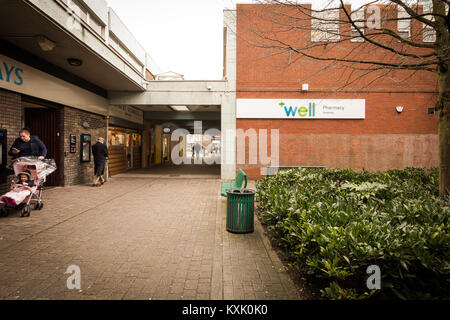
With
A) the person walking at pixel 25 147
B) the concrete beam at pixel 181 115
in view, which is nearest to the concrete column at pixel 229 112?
the concrete beam at pixel 181 115

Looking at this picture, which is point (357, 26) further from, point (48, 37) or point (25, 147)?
point (25, 147)

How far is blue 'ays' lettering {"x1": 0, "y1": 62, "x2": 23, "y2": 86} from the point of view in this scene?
631 centimetres

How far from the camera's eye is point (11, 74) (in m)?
6.57

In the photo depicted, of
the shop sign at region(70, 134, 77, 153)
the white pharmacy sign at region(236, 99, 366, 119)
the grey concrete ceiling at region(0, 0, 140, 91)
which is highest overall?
the grey concrete ceiling at region(0, 0, 140, 91)

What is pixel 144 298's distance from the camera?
8.67 ft

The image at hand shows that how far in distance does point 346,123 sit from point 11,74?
1295 centimetres

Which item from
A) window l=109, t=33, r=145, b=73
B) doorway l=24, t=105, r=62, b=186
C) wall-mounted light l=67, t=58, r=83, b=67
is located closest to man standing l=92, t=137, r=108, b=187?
doorway l=24, t=105, r=62, b=186

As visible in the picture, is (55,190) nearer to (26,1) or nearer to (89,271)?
(26,1)

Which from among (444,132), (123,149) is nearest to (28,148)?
(123,149)

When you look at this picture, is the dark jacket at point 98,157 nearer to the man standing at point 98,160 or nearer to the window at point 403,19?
the man standing at point 98,160

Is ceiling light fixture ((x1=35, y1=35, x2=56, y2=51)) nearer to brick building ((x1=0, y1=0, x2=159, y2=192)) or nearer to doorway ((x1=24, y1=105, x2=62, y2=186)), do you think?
brick building ((x1=0, y1=0, x2=159, y2=192))

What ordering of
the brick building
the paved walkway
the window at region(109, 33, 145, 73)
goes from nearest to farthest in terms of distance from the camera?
the paved walkway < the brick building < the window at region(109, 33, 145, 73)

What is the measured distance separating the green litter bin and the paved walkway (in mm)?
167

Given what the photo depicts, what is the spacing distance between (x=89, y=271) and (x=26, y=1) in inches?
205
